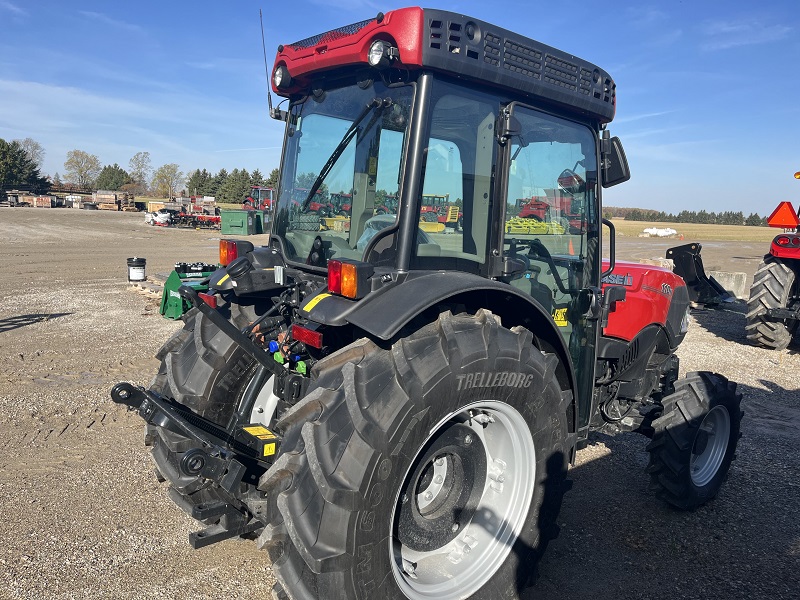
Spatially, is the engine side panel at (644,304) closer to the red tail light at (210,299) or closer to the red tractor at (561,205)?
the red tractor at (561,205)

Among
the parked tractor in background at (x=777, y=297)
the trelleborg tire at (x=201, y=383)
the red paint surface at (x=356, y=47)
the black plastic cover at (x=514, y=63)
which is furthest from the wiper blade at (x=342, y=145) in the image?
the parked tractor in background at (x=777, y=297)

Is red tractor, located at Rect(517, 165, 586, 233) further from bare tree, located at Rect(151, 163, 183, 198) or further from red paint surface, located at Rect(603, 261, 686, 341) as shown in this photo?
bare tree, located at Rect(151, 163, 183, 198)

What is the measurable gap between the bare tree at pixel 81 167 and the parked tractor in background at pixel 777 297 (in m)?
94.1

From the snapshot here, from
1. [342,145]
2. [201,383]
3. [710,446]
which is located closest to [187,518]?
[201,383]

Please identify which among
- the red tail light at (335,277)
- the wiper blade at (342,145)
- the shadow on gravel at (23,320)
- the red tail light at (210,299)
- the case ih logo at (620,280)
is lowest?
the shadow on gravel at (23,320)

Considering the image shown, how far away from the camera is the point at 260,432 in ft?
9.30

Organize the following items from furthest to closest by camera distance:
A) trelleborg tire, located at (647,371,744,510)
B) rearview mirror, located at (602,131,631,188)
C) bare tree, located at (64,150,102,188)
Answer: bare tree, located at (64,150,102,188) → trelleborg tire, located at (647,371,744,510) → rearview mirror, located at (602,131,631,188)

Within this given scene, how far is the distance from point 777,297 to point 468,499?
7.56 meters

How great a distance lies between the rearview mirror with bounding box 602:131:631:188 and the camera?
3516 mm

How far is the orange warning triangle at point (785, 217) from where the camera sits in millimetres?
9547

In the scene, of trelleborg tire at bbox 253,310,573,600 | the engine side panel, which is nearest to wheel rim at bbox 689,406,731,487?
the engine side panel

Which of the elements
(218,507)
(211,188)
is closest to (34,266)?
(218,507)

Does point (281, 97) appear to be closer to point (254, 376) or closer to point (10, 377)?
point (254, 376)

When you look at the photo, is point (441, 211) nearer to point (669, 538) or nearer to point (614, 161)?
point (614, 161)
